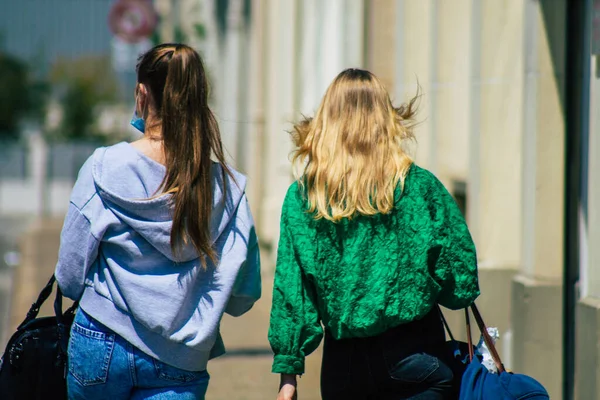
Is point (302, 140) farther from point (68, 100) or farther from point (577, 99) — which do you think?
point (68, 100)

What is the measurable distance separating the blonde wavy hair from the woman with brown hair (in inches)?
12.8

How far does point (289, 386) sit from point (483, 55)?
4.20m

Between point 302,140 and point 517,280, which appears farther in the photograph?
point 517,280

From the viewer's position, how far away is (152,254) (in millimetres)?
3176

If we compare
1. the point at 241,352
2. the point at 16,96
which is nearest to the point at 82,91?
the point at 16,96

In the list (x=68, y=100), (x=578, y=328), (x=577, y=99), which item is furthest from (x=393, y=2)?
(x=68, y=100)

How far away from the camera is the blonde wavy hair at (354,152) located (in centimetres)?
321

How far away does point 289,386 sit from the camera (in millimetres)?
3277

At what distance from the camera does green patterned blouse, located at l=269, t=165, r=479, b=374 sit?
3.18 meters

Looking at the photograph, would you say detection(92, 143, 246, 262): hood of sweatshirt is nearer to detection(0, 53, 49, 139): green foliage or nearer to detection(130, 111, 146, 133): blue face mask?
detection(130, 111, 146, 133): blue face mask

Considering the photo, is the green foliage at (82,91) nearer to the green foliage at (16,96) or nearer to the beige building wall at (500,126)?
the green foliage at (16,96)

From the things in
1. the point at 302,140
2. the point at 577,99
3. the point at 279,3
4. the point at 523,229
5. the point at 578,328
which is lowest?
the point at 578,328

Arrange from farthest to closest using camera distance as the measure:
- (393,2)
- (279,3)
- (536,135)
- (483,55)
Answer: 1. (279,3)
2. (393,2)
3. (483,55)
4. (536,135)

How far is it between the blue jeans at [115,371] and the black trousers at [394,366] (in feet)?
1.64
